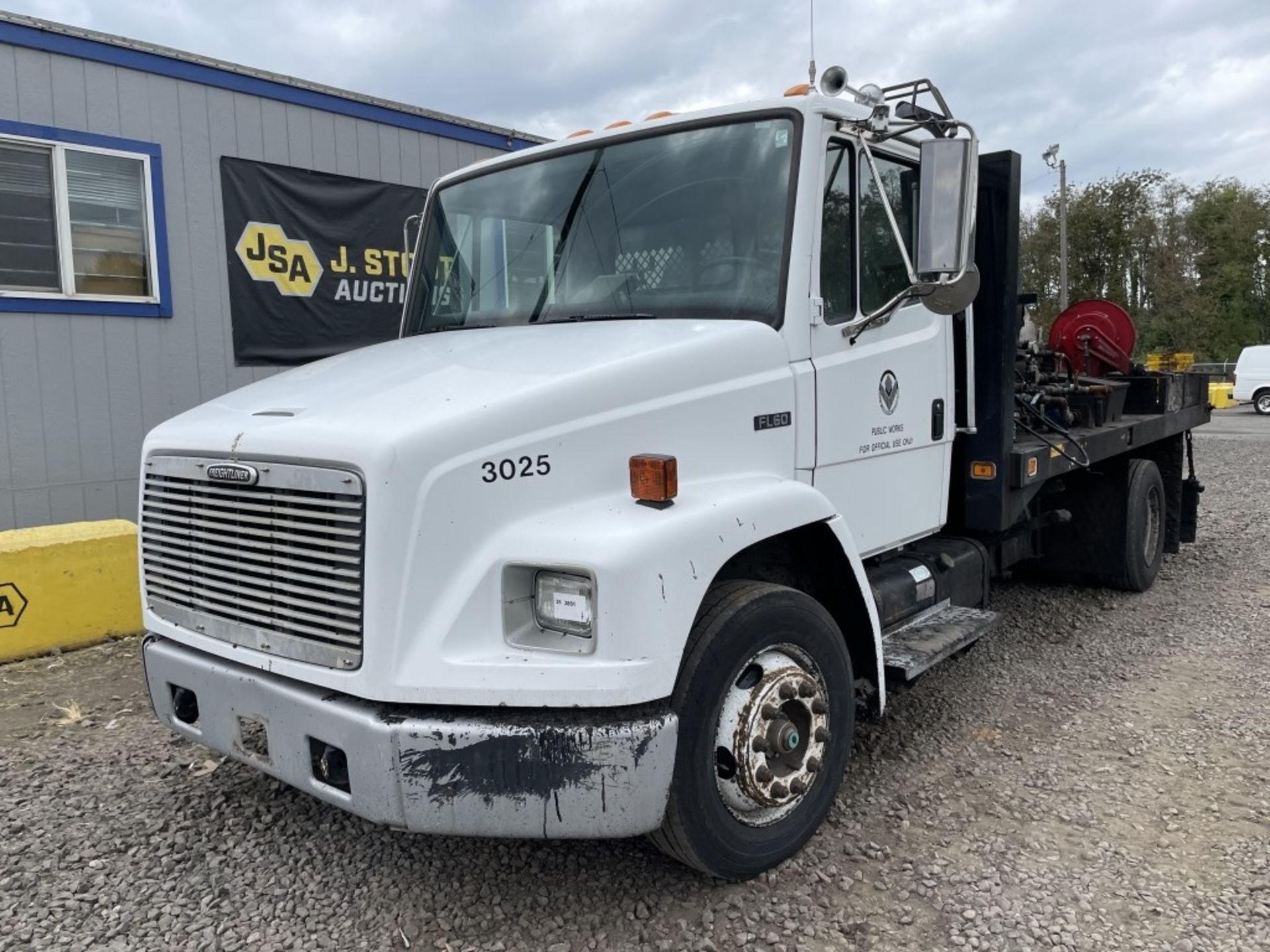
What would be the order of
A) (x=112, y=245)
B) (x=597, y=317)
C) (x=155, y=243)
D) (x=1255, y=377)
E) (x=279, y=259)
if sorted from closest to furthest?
(x=597, y=317)
(x=112, y=245)
(x=155, y=243)
(x=279, y=259)
(x=1255, y=377)

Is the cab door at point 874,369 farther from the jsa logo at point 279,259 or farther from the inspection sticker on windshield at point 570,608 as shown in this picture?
the jsa logo at point 279,259

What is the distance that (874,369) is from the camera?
3701 millimetres

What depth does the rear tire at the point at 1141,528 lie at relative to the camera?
6.33m

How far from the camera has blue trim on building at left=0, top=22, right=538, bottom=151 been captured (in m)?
6.16

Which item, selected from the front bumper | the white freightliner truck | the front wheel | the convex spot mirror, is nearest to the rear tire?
the white freightliner truck

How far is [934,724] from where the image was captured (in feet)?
14.3

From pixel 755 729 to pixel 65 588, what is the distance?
442cm

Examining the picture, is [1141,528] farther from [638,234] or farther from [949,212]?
[638,234]

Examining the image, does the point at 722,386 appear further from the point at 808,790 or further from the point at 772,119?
the point at 808,790

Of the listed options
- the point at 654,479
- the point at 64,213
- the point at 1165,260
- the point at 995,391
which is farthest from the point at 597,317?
the point at 1165,260

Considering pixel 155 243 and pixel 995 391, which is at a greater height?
pixel 155 243

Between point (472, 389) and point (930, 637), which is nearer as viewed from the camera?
point (472, 389)

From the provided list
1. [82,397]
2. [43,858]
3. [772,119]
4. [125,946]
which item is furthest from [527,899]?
[82,397]

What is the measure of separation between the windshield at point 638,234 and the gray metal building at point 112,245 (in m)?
3.76
